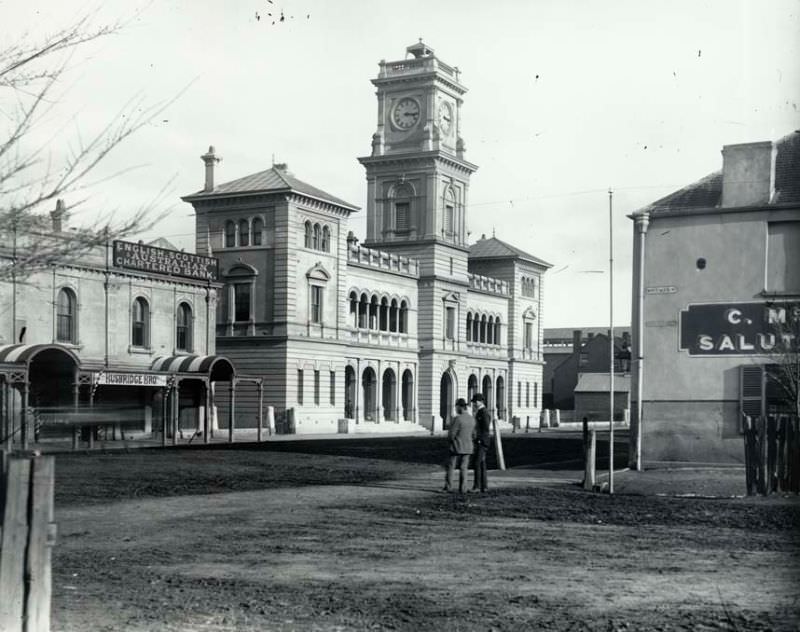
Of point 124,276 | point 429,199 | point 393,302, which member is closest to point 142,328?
point 124,276

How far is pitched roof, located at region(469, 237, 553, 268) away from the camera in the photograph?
279 feet

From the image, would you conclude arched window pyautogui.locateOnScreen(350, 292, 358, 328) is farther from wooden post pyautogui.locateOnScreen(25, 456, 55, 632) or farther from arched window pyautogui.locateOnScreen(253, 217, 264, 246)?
wooden post pyautogui.locateOnScreen(25, 456, 55, 632)

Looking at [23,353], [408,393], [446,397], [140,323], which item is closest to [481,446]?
[23,353]

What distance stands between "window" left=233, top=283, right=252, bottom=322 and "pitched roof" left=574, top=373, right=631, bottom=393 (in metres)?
41.6

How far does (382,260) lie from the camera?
6812 centimetres

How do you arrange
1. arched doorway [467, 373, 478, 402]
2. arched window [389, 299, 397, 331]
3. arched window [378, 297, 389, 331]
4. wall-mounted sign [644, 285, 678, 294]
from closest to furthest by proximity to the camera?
wall-mounted sign [644, 285, 678, 294] < arched window [378, 297, 389, 331] < arched window [389, 299, 397, 331] < arched doorway [467, 373, 478, 402]

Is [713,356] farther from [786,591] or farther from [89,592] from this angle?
[89,592]

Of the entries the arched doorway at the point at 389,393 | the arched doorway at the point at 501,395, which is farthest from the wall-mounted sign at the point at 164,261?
the arched doorway at the point at 501,395

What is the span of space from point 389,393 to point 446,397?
728 cm

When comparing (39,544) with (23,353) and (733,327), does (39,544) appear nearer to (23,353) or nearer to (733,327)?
(733,327)

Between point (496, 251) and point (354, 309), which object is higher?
point (496, 251)

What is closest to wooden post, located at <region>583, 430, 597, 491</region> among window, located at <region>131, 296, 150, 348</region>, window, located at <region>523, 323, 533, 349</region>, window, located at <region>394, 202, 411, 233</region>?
window, located at <region>131, 296, 150, 348</region>

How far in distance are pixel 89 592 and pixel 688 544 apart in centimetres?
664

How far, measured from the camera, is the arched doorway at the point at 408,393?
70.9 m
